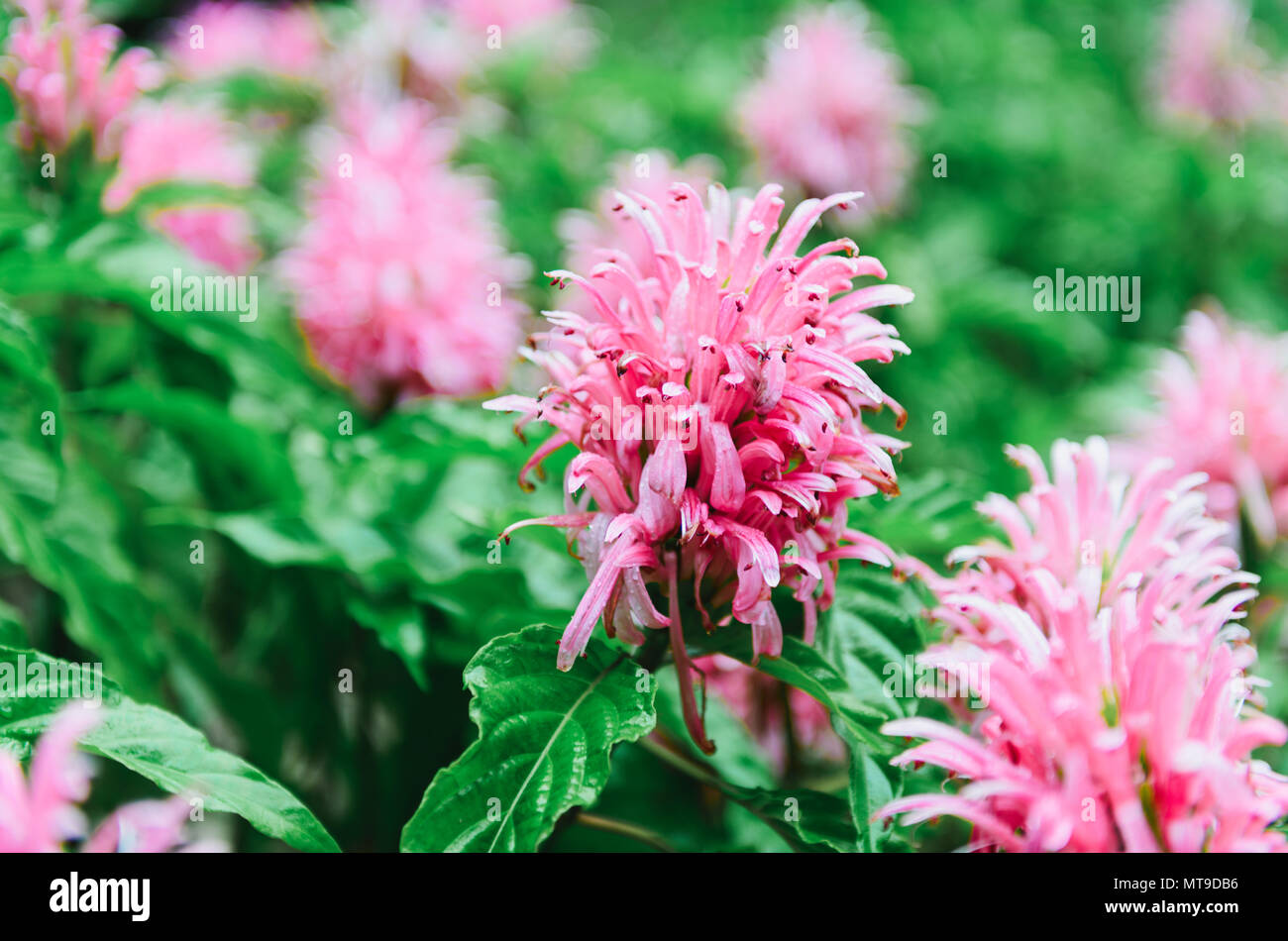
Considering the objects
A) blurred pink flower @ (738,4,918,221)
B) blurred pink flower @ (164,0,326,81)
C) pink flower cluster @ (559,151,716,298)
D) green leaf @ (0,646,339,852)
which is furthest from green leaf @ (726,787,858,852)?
blurred pink flower @ (164,0,326,81)

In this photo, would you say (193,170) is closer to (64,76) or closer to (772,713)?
(64,76)

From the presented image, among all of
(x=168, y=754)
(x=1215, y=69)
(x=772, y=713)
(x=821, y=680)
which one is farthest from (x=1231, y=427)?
(x=1215, y=69)

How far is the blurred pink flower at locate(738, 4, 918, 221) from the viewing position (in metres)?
2.15

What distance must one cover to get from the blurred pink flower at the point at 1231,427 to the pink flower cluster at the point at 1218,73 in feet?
5.32

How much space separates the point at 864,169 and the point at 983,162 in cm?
76

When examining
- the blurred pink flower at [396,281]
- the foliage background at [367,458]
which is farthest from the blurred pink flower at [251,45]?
the blurred pink flower at [396,281]

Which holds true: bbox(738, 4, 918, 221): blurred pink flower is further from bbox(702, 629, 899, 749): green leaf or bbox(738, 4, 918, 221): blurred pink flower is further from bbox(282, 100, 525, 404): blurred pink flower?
bbox(702, 629, 899, 749): green leaf

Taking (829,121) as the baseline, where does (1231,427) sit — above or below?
below

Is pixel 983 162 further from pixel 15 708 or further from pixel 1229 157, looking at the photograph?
pixel 15 708

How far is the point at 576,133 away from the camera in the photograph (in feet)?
8.15

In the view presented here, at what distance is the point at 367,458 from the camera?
4.05ft

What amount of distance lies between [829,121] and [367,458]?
57.4 inches

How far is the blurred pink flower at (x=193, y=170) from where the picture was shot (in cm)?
166
